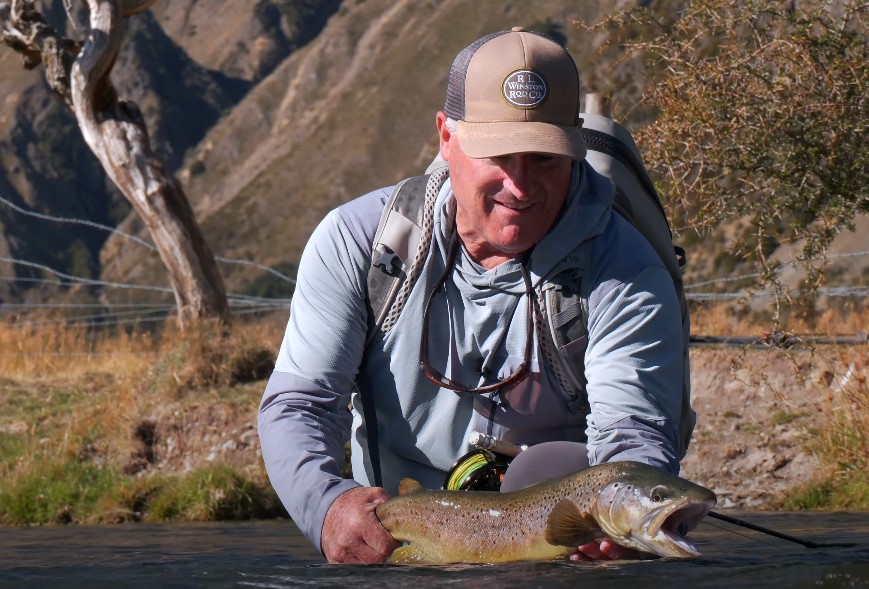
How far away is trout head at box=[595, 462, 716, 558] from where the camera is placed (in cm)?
379

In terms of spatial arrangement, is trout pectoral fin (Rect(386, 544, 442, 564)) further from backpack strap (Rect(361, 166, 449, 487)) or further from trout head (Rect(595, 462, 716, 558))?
backpack strap (Rect(361, 166, 449, 487))

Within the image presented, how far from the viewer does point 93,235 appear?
449ft

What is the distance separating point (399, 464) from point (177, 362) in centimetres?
717

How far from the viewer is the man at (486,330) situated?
4.39 meters

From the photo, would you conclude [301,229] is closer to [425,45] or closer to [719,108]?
[425,45]

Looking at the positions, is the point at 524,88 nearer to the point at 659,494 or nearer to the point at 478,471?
the point at 478,471

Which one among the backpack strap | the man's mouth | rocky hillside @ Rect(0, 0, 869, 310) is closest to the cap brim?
the man's mouth

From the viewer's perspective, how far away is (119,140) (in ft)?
44.5

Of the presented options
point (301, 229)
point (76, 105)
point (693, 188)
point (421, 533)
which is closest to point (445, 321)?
point (421, 533)

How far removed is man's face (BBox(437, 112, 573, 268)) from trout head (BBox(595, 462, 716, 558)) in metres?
0.91

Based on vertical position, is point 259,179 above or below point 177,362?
below

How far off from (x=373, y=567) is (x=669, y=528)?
945mm

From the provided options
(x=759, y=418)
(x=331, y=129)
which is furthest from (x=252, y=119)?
(x=759, y=418)

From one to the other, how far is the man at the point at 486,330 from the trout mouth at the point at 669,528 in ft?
1.07
